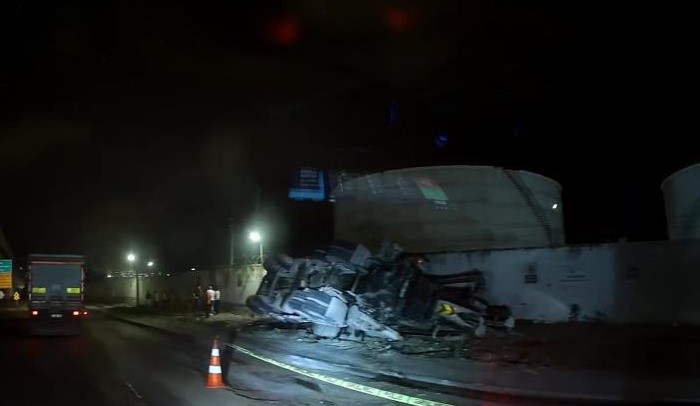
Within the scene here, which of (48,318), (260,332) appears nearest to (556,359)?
(260,332)

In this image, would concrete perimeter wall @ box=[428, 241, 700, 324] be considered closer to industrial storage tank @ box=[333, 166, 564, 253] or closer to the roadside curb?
industrial storage tank @ box=[333, 166, 564, 253]

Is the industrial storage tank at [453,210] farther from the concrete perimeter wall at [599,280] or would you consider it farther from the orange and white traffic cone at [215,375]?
the orange and white traffic cone at [215,375]

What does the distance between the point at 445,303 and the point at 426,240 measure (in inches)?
558

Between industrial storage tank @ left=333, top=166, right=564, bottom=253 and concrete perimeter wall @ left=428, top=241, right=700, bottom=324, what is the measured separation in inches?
357

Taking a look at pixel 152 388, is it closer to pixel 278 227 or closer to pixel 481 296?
pixel 481 296

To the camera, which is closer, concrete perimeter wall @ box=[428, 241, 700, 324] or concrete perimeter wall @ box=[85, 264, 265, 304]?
concrete perimeter wall @ box=[428, 241, 700, 324]

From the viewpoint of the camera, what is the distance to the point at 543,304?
21.4 metres

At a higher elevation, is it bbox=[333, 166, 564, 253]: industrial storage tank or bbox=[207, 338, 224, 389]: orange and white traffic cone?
bbox=[333, 166, 564, 253]: industrial storage tank

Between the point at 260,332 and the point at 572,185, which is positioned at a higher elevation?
the point at 572,185

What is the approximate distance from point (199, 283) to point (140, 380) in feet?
105

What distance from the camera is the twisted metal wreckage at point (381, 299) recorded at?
725 inches

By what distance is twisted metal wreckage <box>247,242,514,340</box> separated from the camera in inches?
725

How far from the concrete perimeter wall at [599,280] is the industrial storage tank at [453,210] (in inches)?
357

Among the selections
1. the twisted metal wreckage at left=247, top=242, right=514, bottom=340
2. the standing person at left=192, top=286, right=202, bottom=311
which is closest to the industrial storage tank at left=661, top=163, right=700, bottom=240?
the twisted metal wreckage at left=247, top=242, right=514, bottom=340
